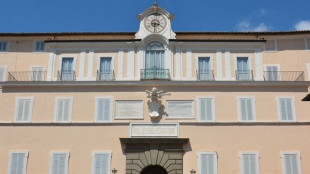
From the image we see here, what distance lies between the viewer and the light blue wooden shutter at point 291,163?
28406 mm

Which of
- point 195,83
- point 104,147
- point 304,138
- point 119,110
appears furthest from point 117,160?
point 304,138

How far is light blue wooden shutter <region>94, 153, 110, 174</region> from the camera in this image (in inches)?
1124

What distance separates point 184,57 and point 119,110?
613cm

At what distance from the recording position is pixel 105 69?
103 feet

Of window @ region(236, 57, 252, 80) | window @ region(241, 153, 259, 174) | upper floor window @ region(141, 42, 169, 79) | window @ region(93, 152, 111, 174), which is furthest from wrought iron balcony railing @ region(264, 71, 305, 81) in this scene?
window @ region(93, 152, 111, 174)

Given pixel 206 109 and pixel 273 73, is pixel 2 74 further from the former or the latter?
pixel 273 73

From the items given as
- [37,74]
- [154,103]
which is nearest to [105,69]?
[154,103]

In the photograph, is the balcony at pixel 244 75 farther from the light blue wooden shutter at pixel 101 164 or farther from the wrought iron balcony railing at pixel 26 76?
the wrought iron balcony railing at pixel 26 76

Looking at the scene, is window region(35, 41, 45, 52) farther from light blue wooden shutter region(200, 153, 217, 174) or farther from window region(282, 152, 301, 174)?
window region(282, 152, 301, 174)

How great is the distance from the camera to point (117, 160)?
2880cm

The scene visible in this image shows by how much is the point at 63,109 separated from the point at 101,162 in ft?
15.4

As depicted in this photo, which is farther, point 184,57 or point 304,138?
point 184,57

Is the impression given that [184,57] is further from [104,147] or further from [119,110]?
[104,147]

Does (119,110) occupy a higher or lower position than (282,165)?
higher
